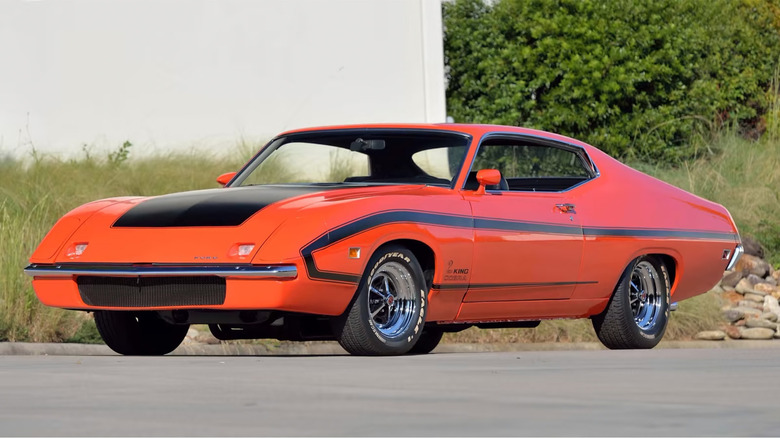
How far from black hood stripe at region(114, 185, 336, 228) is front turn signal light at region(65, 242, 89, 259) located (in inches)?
9.0

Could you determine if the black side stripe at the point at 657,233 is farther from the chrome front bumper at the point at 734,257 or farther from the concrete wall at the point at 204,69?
the concrete wall at the point at 204,69

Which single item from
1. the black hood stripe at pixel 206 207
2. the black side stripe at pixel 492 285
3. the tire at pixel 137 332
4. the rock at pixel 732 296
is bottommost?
the rock at pixel 732 296

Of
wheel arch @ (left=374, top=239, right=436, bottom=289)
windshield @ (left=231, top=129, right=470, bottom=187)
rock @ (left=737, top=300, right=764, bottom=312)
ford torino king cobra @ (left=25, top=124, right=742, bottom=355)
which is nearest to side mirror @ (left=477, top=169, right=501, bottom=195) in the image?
ford torino king cobra @ (left=25, top=124, right=742, bottom=355)

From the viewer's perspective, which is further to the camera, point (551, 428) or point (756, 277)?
point (756, 277)

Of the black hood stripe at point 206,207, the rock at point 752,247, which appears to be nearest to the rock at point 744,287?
the rock at point 752,247

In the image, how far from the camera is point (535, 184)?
10984 millimetres

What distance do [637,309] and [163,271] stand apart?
3.95 m

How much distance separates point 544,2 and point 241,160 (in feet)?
26.5

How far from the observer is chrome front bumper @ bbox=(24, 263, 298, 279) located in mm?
8211

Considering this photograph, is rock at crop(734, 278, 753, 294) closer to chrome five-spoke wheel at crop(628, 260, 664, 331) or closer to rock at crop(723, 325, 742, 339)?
rock at crop(723, 325, 742, 339)

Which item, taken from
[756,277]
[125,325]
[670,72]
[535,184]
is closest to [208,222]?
[125,325]

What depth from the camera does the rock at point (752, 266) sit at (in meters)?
17.3

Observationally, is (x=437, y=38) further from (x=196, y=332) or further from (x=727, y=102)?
(x=196, y=332)

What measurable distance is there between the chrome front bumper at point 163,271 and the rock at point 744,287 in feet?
32.1
